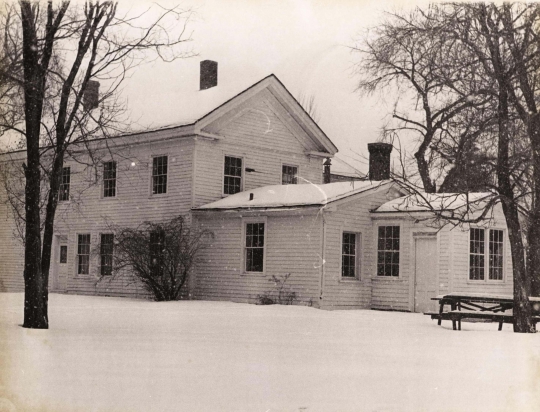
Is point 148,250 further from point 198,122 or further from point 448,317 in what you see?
point 448,317

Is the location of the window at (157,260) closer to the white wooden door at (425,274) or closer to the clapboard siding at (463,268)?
the white wooden door at (425,274)

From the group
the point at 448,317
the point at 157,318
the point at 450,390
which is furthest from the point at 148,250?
the point at 450,390

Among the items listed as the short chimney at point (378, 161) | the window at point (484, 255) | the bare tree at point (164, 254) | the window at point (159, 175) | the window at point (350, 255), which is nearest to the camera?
the window at point (484, 255)

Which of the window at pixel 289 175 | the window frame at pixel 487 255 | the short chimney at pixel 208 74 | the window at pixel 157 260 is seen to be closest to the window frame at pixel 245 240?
the window at pixel 157 260

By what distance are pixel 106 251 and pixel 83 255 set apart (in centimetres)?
137

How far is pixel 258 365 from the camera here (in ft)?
38.4

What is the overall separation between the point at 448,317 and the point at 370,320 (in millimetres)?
2133

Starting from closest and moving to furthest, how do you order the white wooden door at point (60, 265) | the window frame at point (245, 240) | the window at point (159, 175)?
the window frame at point (245, 240)
the window at point (159, 175)
the white wooden door at point (60, 265)

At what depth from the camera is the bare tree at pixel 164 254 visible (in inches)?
1013

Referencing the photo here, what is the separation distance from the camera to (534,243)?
73.0 ft

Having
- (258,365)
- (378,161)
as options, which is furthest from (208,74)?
(258,365)

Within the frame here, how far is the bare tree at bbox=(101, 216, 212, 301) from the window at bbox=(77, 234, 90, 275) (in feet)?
11.6

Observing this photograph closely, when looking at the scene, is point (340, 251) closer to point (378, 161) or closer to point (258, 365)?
point (378, 161)

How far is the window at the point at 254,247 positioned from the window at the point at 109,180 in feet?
21.8
